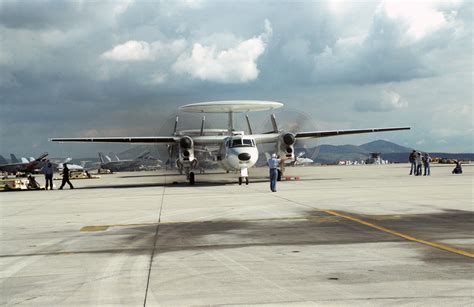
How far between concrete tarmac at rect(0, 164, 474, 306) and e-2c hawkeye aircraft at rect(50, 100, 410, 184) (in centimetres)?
1499

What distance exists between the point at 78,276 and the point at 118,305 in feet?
6.20

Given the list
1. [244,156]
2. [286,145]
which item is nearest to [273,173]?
[244,156]

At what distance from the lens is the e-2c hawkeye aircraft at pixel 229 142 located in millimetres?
32562

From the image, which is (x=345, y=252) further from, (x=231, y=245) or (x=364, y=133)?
(x=364, y=133)

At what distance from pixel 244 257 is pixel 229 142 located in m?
24.2

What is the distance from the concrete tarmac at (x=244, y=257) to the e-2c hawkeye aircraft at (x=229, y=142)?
49.2 feet

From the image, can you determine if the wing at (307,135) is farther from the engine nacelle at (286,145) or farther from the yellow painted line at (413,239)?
the yellow painted line at (413,239)

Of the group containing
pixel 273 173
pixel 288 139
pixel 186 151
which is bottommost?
pixel 273 173

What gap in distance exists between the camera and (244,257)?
363 inches

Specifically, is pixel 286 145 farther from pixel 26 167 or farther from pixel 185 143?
pixel 26 167

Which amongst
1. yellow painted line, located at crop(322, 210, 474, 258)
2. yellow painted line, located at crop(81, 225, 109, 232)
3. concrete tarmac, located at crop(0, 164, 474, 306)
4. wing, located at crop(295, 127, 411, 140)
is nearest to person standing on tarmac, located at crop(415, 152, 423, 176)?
wing, located at crop(295, 127, 411, 140)

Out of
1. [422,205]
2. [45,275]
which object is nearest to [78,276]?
[45,275]

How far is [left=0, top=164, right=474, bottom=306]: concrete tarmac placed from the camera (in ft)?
21.8

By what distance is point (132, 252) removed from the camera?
10023 millimetres
